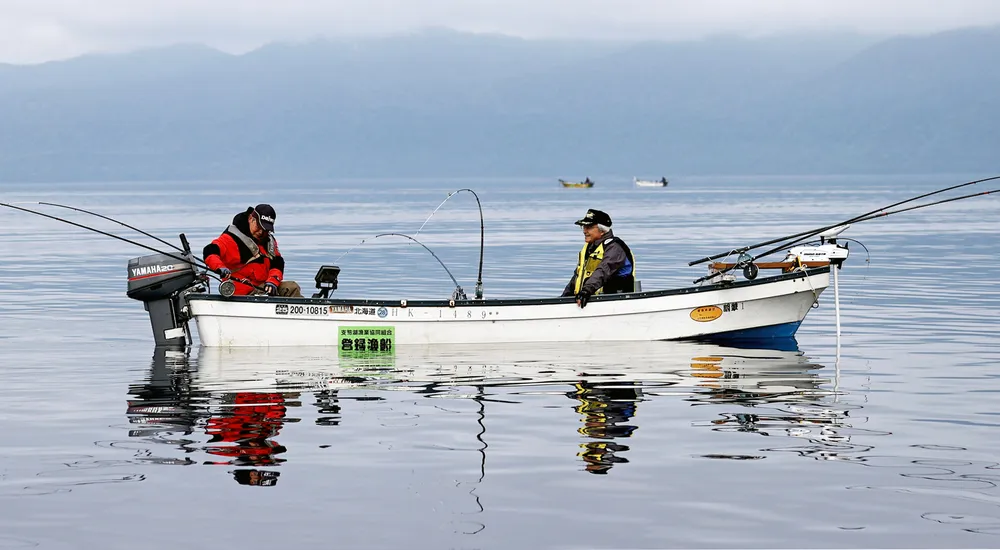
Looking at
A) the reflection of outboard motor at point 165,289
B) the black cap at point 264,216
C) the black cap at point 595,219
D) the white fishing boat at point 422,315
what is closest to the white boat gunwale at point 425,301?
the white fishing boat at point 422,315

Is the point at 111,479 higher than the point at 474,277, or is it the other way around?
the point at 474,277

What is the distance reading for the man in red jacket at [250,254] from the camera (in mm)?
16062

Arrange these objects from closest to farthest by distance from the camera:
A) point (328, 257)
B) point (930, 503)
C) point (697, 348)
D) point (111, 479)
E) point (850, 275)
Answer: point (930, 503) → point (111, 479) → point (697, 348) → point (850, 275) → point (328, 257)

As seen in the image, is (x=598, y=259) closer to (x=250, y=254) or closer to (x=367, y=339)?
(x=367, y=339)

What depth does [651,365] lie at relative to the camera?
15180 millimetres

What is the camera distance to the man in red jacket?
52.7ft

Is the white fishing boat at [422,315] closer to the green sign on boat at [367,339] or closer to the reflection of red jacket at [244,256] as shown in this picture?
the green sign on boat at [367,339]

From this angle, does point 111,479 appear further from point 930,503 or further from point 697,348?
point 697,348

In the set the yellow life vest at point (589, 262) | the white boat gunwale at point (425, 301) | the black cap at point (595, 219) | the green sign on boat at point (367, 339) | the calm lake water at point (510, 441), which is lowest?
the calm lake water at point (510, 441)

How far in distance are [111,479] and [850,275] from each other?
24.0 m

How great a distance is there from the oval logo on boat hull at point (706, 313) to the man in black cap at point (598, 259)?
105cm

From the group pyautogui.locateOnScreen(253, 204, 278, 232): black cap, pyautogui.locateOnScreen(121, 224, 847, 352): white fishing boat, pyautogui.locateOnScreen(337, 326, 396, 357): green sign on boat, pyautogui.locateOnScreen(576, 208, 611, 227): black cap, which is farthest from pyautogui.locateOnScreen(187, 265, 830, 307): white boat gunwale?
pyautogui.locateOnScreen(253, 204, 278, 232): black cap

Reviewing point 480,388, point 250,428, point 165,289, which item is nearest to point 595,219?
point 480,388

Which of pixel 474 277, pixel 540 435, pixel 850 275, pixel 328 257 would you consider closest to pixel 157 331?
pixel 540 435
